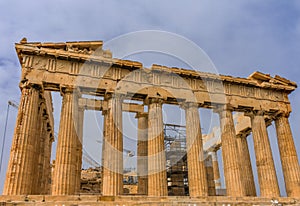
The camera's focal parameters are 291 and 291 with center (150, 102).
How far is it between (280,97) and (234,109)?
16.4 ft

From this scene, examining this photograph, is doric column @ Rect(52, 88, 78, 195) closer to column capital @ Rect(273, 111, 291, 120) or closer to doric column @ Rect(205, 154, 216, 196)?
doric column @ Rect(205, 154, 216, 196)

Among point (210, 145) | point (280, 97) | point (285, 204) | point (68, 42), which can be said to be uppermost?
point (68, 42)

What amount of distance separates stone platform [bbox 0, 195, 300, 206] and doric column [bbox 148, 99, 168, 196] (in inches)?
99.3

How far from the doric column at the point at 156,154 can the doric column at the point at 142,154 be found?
3.86 metres

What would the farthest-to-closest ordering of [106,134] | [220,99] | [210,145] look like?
[210,145]
[220,99]
[106,134]

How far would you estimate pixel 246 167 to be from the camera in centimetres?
2750

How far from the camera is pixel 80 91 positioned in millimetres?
21094

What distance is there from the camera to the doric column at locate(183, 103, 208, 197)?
67.8ft

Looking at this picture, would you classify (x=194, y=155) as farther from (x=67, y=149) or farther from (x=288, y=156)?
(x=67, y=149)

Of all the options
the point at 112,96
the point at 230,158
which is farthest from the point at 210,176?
the point at 112,96

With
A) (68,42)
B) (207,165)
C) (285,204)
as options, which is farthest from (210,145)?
(68,42)

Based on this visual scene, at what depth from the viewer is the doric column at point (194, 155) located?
67.8 feet

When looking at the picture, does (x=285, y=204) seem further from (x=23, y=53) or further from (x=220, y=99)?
(x=23, y=53)

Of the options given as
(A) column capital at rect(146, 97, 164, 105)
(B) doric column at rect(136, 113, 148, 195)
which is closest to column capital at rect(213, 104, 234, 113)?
(A) column capital at rect(146, 97, 164, 105)
